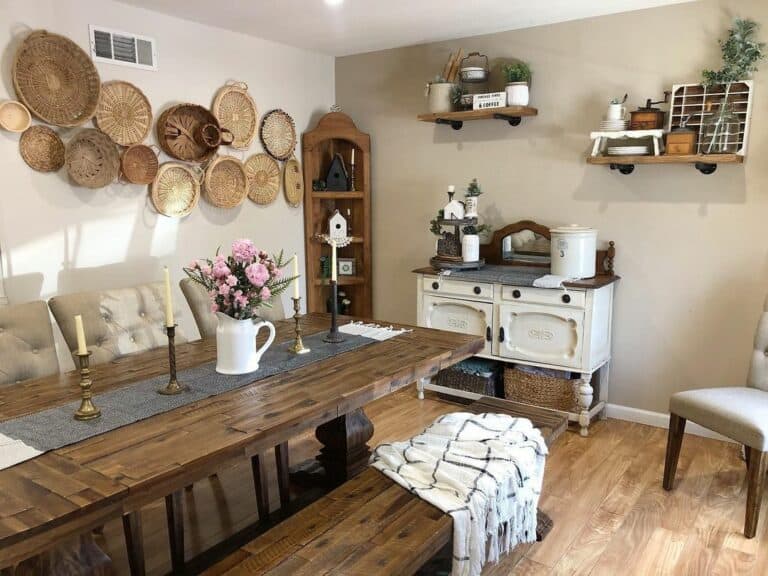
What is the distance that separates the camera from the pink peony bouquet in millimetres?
1977

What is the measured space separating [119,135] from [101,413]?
74.0 inches

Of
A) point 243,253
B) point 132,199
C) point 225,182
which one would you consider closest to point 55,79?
point 132,199

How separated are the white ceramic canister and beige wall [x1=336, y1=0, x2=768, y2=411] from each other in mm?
238

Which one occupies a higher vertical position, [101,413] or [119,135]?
[119,135]

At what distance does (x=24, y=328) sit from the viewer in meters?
2.21

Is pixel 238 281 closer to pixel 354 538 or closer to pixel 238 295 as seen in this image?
pixel 238 295

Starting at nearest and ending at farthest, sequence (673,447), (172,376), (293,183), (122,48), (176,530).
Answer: (172,376)
(176,530)
(673,447)
(122,48)
(293,183)

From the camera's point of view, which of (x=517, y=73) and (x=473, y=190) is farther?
(x=473, y=190)

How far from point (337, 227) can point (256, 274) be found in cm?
245

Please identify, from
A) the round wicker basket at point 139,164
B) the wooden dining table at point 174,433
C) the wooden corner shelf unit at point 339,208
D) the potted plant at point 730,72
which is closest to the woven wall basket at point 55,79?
the round wicker basket at point 139,164

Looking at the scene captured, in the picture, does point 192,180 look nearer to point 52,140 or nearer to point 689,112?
point 52,140

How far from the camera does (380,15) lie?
3.37m

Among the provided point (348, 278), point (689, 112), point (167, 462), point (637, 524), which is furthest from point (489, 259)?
point (167, 462)

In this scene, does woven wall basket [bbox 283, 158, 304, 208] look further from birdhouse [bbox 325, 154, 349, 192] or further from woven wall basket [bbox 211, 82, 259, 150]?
woven wall basket [bbox 211, 82, 259, 150]
